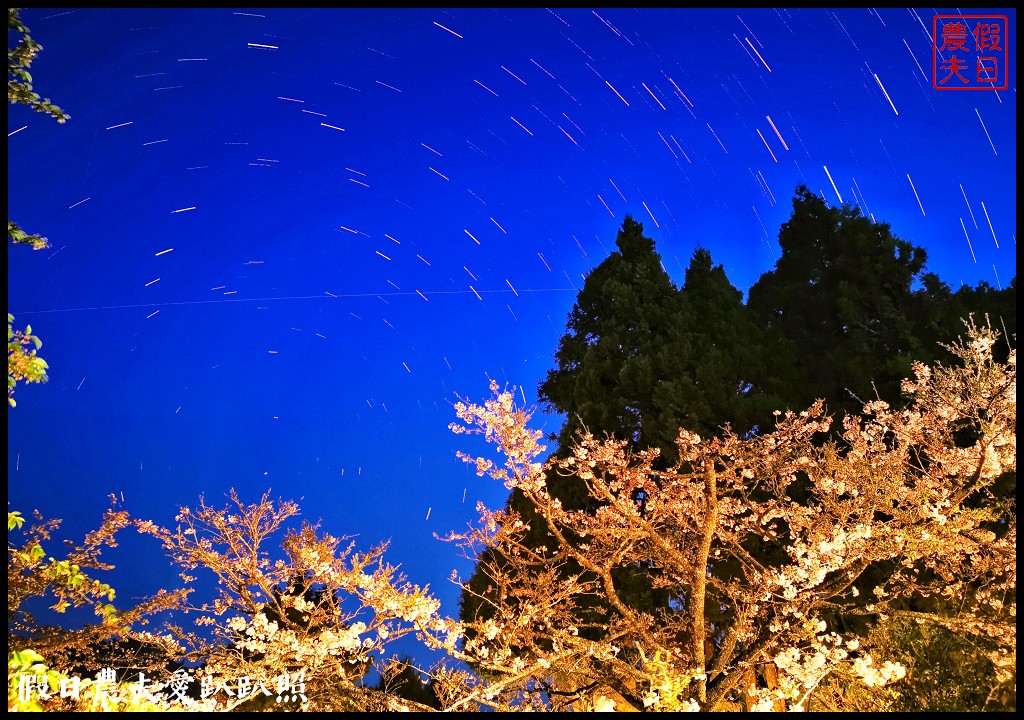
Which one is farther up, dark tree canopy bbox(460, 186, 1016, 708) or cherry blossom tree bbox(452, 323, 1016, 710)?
dark tree canopy bbox(460, 186, 1016, 708)

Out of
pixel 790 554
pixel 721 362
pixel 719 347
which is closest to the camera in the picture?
pixel 790 554

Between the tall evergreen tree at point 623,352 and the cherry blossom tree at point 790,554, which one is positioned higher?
the tall evergreen tree at point 623,352

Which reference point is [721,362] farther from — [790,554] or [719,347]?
[790,554]

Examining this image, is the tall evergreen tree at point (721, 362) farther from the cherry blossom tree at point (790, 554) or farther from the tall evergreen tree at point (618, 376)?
the cherry blossom tree at point (790, 554)

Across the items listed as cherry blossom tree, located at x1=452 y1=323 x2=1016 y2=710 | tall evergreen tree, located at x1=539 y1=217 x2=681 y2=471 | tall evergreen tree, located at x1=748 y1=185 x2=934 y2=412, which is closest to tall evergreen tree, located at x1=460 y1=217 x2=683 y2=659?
tall evergreen tree, located at x1=539 y1=217 x2=681 y2=471

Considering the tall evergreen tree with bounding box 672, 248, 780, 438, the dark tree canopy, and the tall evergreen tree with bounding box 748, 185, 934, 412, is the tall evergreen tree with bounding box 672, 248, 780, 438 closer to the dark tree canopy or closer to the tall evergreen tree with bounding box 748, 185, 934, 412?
the dark tree canopy

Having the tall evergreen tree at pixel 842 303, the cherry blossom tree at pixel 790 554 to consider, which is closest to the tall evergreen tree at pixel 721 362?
the tall evergreen tree at pixel 842 303

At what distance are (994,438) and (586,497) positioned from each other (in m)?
6.31

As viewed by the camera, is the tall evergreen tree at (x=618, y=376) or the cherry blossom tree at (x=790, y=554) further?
the tall evergreen tree at (x=618, y=376)

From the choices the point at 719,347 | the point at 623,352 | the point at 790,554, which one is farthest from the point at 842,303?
the point at 790,554

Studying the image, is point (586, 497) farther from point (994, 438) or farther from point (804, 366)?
point (994, 438)

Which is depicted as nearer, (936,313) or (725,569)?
(725,569)

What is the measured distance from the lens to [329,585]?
6512 millimetres

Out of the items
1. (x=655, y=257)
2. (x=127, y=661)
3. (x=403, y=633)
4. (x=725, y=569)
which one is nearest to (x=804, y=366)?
(x=655, y=257)
